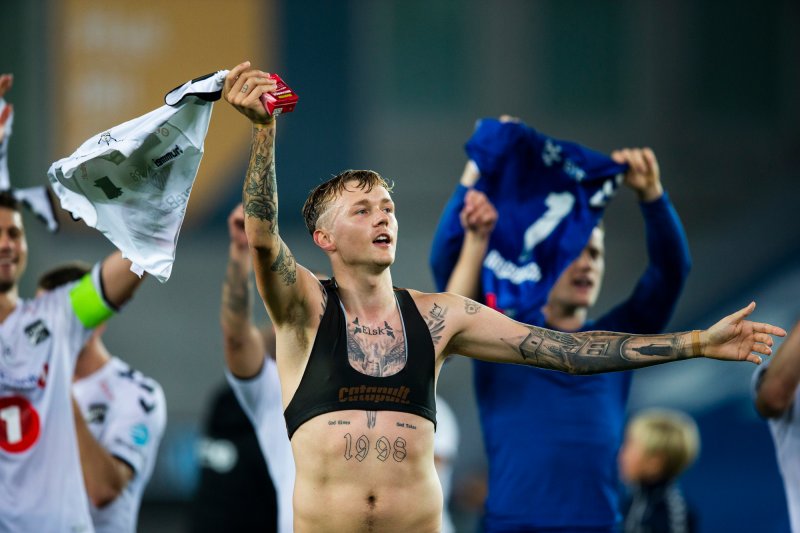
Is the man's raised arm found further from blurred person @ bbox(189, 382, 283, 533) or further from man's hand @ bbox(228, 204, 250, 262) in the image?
blurred person @ bbox(189, 382, 283, 533)

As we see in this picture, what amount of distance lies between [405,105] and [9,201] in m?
9.47

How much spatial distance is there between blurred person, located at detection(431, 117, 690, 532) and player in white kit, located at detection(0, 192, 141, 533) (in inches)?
57.3

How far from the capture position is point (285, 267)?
343 cm

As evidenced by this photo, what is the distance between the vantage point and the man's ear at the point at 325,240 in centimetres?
366

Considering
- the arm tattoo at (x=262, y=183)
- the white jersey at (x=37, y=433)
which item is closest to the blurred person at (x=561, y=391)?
the arm tattoo at (x=262, y=183)

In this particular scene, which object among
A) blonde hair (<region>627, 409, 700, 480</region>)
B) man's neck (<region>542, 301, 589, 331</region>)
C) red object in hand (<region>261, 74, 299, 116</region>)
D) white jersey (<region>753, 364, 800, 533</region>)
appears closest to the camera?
red object in hand (<region>261, 74, 299, 116</region>)

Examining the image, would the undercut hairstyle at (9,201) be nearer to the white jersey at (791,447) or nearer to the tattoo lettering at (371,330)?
the tattoo lettering at (371,330)

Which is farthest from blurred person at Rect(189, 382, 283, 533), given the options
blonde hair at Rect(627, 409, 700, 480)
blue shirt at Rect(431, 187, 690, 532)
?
blonde hair at Rect(627, 409, 700, 480)

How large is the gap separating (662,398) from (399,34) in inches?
241

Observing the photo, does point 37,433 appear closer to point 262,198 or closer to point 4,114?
point 4,114

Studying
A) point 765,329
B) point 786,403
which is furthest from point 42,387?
point 786,403

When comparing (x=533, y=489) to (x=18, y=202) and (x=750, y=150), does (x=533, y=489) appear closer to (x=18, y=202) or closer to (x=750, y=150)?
(x=18, y=202)

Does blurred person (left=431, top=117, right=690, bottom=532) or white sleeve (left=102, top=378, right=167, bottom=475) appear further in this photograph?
white sleeve (left=102, top=378, right=167, bottom=475)

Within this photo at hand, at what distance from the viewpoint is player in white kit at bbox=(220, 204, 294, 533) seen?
4.72 m
